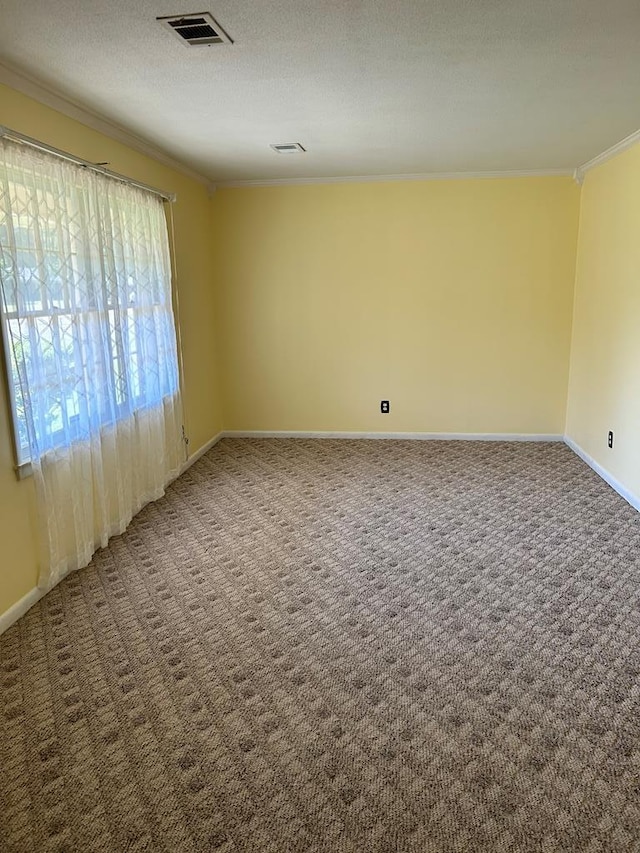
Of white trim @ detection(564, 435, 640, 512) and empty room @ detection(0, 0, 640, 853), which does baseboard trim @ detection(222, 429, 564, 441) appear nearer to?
empty room @ detection(0, 0, 640, 853)

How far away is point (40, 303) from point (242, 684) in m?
1.97

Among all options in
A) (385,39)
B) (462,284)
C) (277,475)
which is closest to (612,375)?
(462,284)

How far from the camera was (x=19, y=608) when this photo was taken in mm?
2828

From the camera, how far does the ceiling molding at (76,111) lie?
8.77 ft

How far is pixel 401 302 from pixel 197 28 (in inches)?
143

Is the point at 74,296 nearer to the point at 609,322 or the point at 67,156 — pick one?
the point at 67,156

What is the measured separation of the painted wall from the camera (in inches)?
212

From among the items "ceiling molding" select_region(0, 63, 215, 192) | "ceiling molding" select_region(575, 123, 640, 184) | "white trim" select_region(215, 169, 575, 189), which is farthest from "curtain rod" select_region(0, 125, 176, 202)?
"ceiling molding" select_region(575, 123, 640, 184)

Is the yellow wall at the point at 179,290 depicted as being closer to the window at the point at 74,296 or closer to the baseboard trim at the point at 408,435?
the window at the point at 74,296

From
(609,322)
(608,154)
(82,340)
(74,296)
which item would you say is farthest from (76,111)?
(609,322)

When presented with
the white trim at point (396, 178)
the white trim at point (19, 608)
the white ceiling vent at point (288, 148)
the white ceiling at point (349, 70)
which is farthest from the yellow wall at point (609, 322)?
the white trim at point (19, 608)

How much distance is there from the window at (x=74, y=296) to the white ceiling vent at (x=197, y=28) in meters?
0.95

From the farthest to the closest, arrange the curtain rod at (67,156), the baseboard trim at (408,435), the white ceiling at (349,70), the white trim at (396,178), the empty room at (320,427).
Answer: the baseboard trim at (408,435)
the white trim at (396,178)
the curtain rod at (67,156)
the white ceiling at (349,70)
the empty room at (320,427)

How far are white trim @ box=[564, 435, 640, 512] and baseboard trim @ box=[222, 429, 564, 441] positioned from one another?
0.97 feet
